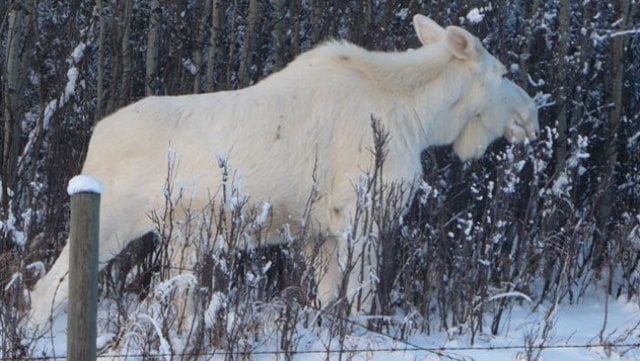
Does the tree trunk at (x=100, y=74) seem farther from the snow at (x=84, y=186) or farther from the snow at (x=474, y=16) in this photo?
the snow at (x=84, y=186)

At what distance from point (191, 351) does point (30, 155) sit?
3.65m

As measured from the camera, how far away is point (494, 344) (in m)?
6.99

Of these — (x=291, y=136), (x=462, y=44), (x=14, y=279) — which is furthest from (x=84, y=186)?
(x=462, y=44)

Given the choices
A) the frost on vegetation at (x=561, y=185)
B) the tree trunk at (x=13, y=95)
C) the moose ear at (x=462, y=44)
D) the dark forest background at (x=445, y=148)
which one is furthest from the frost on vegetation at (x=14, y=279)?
the frost on vegetation at (x=561, y=185)

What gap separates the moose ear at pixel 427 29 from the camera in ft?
26.9

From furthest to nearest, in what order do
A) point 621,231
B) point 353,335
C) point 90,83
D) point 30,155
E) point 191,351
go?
point 90,83, point 30,155, point 621,231, point 353,335, point 191,351

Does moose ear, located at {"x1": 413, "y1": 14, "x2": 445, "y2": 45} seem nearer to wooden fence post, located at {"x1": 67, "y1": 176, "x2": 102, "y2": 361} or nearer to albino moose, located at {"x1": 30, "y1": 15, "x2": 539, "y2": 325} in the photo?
albino moose, located at {"x1": 30, "y1": 15, "x2": 539, "y2": 325}

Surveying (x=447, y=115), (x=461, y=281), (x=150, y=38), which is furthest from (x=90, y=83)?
(x=461, y=281)

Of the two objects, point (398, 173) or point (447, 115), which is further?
point (447, 115)

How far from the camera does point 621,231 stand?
28.2ft

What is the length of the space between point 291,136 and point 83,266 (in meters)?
2.93

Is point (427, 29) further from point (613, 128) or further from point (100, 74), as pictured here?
point (100, 74)

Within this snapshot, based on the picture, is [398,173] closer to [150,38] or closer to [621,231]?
[621,231]

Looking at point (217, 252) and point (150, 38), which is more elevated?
point (150, 38)
